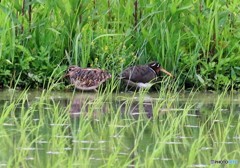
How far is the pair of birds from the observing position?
10000mm

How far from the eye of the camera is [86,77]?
10008 mm

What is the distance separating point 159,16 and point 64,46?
42.4 inches

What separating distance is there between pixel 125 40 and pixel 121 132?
2667mm

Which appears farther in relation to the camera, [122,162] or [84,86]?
[84,86]

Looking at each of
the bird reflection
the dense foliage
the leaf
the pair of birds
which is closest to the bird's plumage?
the pair of birds

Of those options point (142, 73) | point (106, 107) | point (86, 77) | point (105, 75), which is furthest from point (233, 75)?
point (106, 107)

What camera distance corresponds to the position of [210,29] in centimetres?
1031

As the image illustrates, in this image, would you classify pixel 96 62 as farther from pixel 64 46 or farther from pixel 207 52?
pixel 207 52

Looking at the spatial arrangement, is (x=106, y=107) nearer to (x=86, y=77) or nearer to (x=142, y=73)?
(x=86, y=77)

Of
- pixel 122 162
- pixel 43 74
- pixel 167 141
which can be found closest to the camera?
pixel 122 162

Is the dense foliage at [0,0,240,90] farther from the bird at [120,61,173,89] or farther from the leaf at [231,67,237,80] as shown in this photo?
the bird at [120,61,173,89]

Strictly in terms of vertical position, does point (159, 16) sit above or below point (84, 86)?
above

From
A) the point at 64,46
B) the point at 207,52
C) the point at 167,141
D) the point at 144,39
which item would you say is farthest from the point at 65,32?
the point at 167,141

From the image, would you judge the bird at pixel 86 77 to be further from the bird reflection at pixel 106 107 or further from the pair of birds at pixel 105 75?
the bird reflection at pixel 106 107
